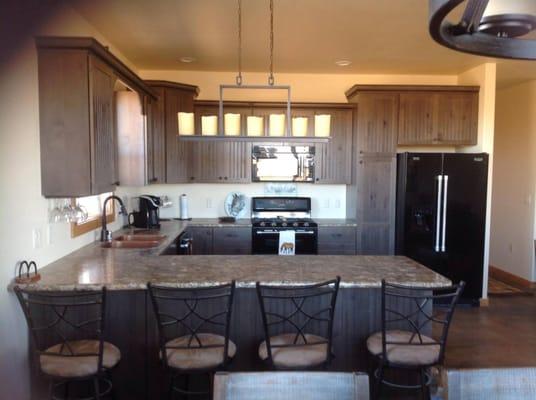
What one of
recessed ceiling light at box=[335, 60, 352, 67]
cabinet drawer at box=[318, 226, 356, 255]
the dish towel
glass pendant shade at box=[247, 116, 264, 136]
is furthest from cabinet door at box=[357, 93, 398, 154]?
glass pendant shade at box=[247, 116, 264, 136]

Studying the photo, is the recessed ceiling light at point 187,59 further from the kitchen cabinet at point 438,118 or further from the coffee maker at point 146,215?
the kitchen cabinet at point 438,118

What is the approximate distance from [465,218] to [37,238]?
13.4 feet

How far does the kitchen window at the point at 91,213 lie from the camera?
3244mm

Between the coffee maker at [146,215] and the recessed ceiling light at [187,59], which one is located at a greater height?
the recessed ceiling light at [187,59]

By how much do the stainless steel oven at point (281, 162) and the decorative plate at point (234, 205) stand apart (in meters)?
0.38

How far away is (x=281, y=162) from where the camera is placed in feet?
16.8

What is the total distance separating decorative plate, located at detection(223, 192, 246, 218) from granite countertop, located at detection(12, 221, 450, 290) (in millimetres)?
2191

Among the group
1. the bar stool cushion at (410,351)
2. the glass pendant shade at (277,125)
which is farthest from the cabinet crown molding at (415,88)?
the bar stool cushion at (410,351)

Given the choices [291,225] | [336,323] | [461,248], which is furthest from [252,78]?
[336,323]

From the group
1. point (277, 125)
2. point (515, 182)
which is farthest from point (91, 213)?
point (515, 182)

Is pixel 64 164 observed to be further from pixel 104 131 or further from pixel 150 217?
pixel 150 217

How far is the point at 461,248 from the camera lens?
4.70 meters

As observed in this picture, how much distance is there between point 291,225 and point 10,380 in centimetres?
305

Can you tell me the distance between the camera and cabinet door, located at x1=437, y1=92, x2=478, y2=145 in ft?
15.9
